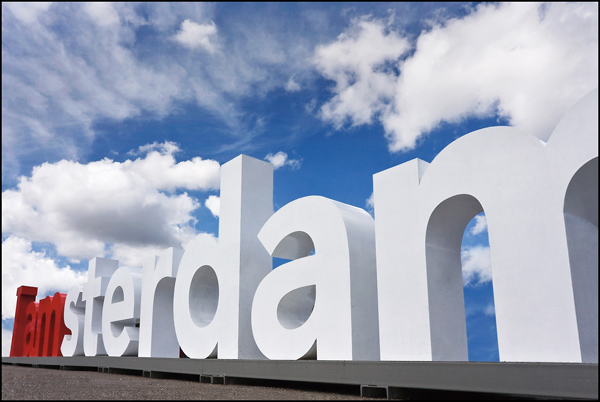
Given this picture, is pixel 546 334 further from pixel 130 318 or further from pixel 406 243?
pixel 130 318

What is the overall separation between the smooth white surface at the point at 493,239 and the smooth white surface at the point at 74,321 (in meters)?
13.1

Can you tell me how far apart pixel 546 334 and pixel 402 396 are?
2.04m

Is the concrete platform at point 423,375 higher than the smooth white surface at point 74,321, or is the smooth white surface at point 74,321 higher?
the smooth white surface at point 74,321

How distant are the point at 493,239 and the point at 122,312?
37.9 feet

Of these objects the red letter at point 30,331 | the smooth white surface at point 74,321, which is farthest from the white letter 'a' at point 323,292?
the red letter at point 30,331

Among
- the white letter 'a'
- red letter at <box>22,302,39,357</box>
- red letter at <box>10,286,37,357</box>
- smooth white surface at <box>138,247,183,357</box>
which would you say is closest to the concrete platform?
the white letter 'a'

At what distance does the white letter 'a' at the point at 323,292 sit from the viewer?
8.30 meters

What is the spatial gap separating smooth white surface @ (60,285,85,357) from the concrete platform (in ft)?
25.7

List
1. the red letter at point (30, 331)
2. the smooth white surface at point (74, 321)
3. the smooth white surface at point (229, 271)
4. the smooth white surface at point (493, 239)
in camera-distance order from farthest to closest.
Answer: the red letter at point (30, 331)
the smooth white surface at point (74, 321)
the smooth white surface at point (229, 271)
the smooth white surface at point (493, 239)

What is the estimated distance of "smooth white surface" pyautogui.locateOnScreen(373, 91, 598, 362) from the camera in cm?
589

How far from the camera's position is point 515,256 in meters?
6.37

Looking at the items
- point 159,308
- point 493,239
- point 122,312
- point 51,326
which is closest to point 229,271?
point 159,308

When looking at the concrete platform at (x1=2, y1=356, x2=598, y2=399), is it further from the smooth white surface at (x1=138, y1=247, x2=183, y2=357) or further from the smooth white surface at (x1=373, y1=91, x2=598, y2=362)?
the smooth white surface at (x1=138, y1=247, x2=183, y2=357)

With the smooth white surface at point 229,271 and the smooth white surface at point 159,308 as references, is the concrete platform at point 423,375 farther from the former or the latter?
the smooth white surface at point 159,308
